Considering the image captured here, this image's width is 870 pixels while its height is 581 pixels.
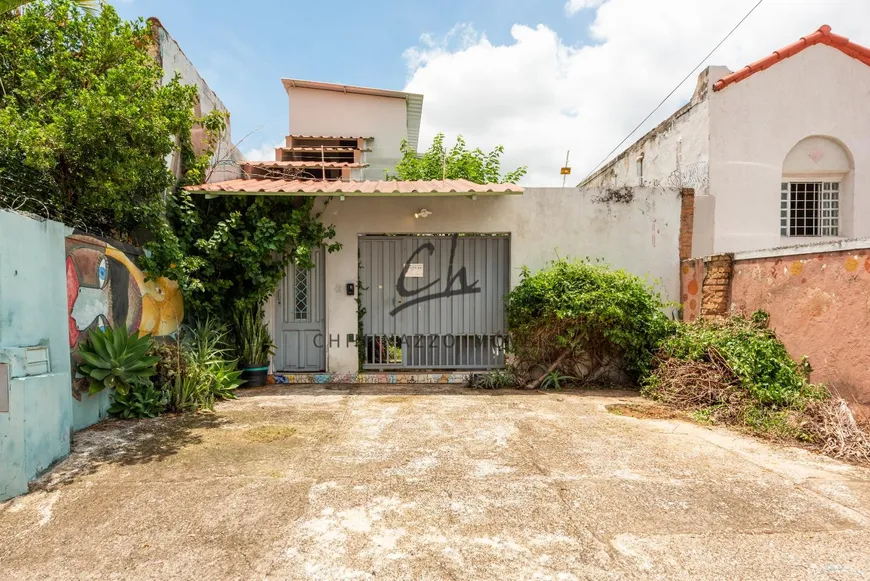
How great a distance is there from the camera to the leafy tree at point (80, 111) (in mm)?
4180

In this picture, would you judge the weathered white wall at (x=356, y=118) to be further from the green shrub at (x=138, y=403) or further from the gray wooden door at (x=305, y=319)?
the green shrub at (x=138, y=403)

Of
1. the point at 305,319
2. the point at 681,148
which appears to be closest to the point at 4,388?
the point at 305,319

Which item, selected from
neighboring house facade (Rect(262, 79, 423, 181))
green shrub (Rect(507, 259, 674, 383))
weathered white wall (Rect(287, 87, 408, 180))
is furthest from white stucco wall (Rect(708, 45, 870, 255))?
weathered white wall (Rect(287, 87, 408, 180))

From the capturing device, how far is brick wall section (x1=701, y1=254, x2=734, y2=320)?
6199 millimetres

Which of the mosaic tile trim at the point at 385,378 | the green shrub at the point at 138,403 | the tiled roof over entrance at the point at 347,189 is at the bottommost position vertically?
the mosaic tile trim at the point at 385,378

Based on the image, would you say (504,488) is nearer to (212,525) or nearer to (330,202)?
(212,525)

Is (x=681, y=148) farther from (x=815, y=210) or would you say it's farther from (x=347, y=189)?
(x=347, y=189)

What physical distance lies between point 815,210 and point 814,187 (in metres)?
0.42

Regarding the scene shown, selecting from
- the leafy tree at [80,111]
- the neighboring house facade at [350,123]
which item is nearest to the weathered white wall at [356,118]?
the neighboring house facade at [350,123]

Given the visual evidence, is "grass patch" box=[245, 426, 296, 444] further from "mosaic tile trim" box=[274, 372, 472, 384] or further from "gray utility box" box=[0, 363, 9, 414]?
"mosaic tile trim" box=[274, 372, 472, 384]

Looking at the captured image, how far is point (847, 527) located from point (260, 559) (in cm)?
329

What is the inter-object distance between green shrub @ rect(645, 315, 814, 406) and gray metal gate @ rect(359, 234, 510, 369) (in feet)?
7.75

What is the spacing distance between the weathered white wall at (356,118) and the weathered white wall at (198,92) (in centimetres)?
396

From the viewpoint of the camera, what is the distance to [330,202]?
22.9 feet
